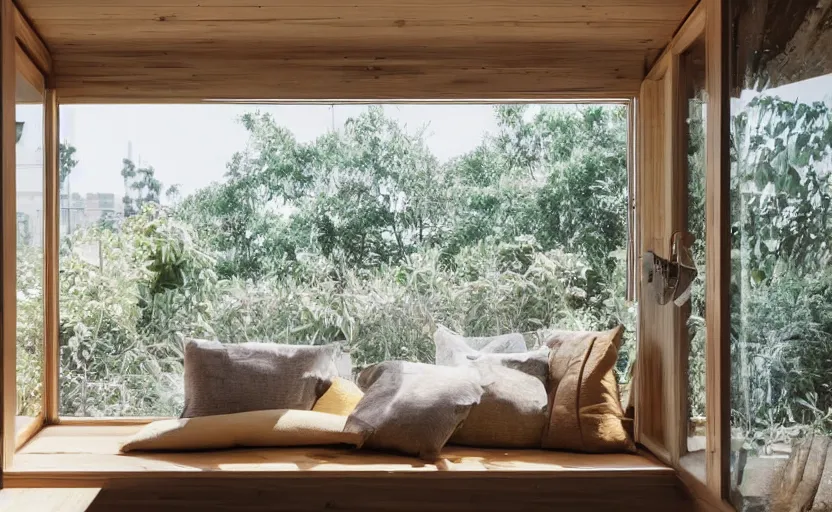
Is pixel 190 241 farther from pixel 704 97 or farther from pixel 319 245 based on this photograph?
pixel 704 97

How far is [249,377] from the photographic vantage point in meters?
3.80

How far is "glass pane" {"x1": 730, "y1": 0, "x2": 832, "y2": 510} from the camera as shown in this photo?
2256 millimetres

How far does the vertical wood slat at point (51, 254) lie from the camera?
3936 millimetres

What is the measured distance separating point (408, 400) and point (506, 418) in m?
0.46

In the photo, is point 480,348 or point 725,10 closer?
point 725,10

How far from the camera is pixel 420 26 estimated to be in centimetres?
376

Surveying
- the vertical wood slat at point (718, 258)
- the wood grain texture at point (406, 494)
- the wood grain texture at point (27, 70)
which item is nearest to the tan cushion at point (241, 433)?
the wood grain texture at point (406, 494)

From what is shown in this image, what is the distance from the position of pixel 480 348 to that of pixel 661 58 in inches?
63.0

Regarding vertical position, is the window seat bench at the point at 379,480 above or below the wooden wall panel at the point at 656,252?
below

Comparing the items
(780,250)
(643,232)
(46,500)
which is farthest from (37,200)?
(780,250)

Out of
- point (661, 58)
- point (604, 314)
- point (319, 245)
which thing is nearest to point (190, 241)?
point (319, 245)

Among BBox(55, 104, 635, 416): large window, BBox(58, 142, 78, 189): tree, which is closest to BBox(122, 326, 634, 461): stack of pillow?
BBox(55, 104, 635, 416): large window

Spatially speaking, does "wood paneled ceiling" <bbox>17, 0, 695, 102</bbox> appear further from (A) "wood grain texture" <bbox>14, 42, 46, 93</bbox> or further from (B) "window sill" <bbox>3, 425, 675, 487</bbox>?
(B) "window sill" <bbox>3, 425, 675, 487</bbox>

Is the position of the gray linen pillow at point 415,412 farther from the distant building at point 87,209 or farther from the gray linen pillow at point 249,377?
the distant building at point 87,209
